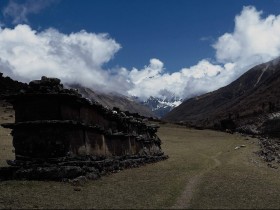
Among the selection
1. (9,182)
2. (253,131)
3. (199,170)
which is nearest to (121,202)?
(9,182)

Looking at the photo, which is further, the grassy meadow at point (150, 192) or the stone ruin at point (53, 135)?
the stone ruin at point (53, 135)

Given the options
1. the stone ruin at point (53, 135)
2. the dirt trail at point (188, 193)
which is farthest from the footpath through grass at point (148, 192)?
the stone ruin at point (53, 135)

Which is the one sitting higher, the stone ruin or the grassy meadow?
the stone ruin

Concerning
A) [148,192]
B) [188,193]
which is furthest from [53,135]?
[188,193]

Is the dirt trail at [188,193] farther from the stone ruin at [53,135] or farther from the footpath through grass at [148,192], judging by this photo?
the stone ruin at [53,135]

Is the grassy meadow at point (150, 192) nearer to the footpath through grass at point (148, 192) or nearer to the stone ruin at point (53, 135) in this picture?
the footpath through grass at point (148, 192)

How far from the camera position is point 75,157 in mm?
29266

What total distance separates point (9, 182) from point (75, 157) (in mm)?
4842

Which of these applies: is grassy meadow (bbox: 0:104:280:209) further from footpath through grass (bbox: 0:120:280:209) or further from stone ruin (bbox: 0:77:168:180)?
stone ruin (bbox: 0:77:168:180)

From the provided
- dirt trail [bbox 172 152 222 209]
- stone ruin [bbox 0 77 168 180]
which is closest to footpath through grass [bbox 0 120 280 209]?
dirt trail [bbox 172 152 222 209]

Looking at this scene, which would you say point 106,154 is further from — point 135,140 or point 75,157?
point 135,140

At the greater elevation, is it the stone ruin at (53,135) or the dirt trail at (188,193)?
the stone ruin at (53,135)

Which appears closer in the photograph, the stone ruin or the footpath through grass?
the footpath through grass

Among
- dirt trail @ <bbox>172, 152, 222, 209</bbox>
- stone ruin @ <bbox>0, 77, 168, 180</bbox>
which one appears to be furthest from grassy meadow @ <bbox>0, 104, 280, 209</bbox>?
stone ruin @ <bbox>0, 77, 168, 180</bbox>
